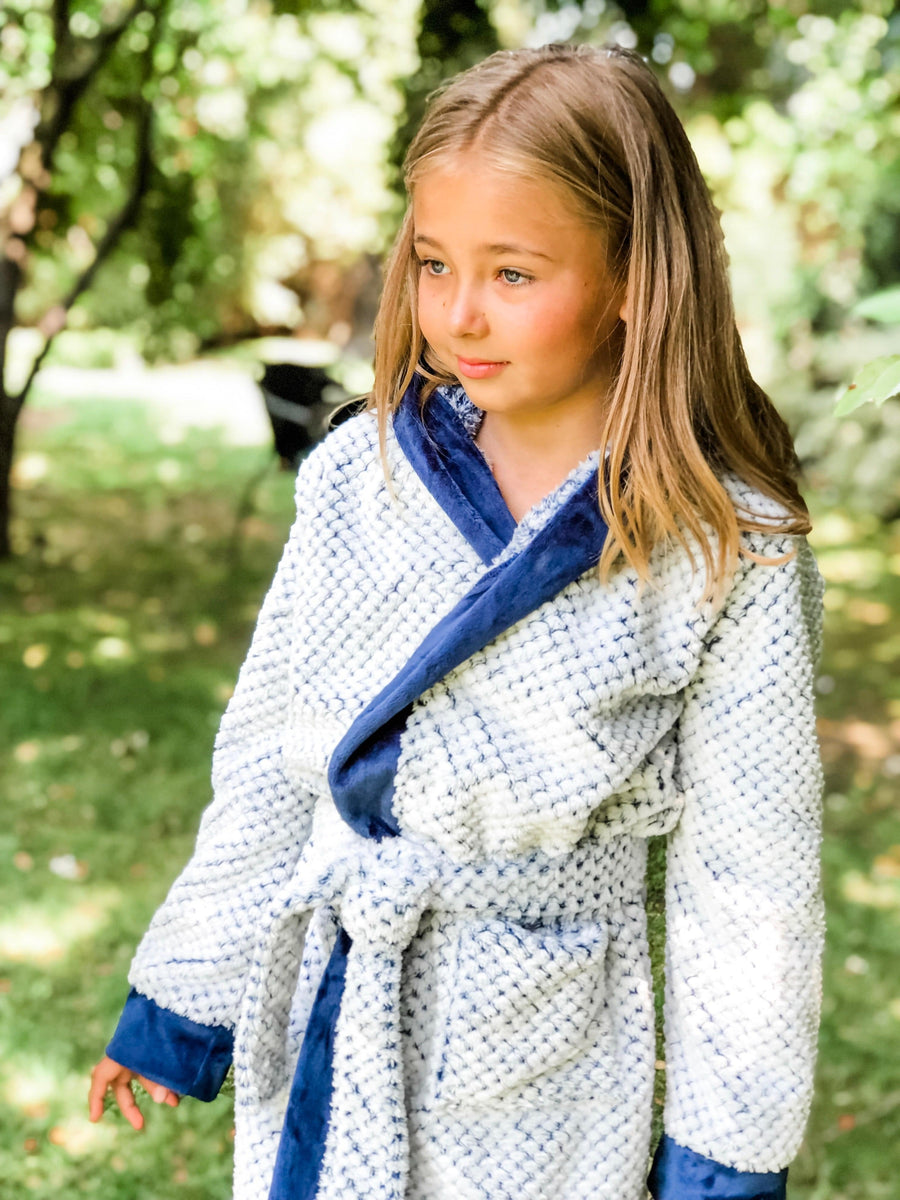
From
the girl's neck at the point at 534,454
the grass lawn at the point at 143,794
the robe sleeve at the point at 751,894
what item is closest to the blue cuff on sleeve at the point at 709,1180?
the robe sleeve at the point at 751,894

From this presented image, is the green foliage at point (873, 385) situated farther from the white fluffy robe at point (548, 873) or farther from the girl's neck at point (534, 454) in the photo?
the girl's neck at point (534, 454)

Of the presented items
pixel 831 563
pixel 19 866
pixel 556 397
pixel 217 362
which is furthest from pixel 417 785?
pixel 217 362

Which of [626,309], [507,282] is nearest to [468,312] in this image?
[507,282]

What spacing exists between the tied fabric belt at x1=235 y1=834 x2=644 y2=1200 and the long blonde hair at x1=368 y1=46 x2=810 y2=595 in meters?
0.35

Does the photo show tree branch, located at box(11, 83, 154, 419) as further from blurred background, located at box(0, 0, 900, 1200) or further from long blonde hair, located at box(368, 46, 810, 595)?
long blonde hair, located at box(368, 46, 810, 595)

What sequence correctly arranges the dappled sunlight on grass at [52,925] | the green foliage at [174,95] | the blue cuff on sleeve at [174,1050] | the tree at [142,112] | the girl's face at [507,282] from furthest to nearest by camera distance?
the green foliage at [174,95] < the tree at [142,112] < the dappled sunlight on grass at [52,925] < the blue cuff on sleeve at [174,1050] < the girl's face at [507,282]

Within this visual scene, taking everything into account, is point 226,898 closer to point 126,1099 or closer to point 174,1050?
point 174,1050

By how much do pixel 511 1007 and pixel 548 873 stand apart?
140mm

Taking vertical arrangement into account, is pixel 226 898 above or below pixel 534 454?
below

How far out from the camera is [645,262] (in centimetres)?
119

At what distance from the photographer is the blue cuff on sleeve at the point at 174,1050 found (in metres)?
1.41

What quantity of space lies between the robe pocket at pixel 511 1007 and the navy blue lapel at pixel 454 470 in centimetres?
40

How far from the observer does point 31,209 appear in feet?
19.1

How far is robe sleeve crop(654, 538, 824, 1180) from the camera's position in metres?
1.23
